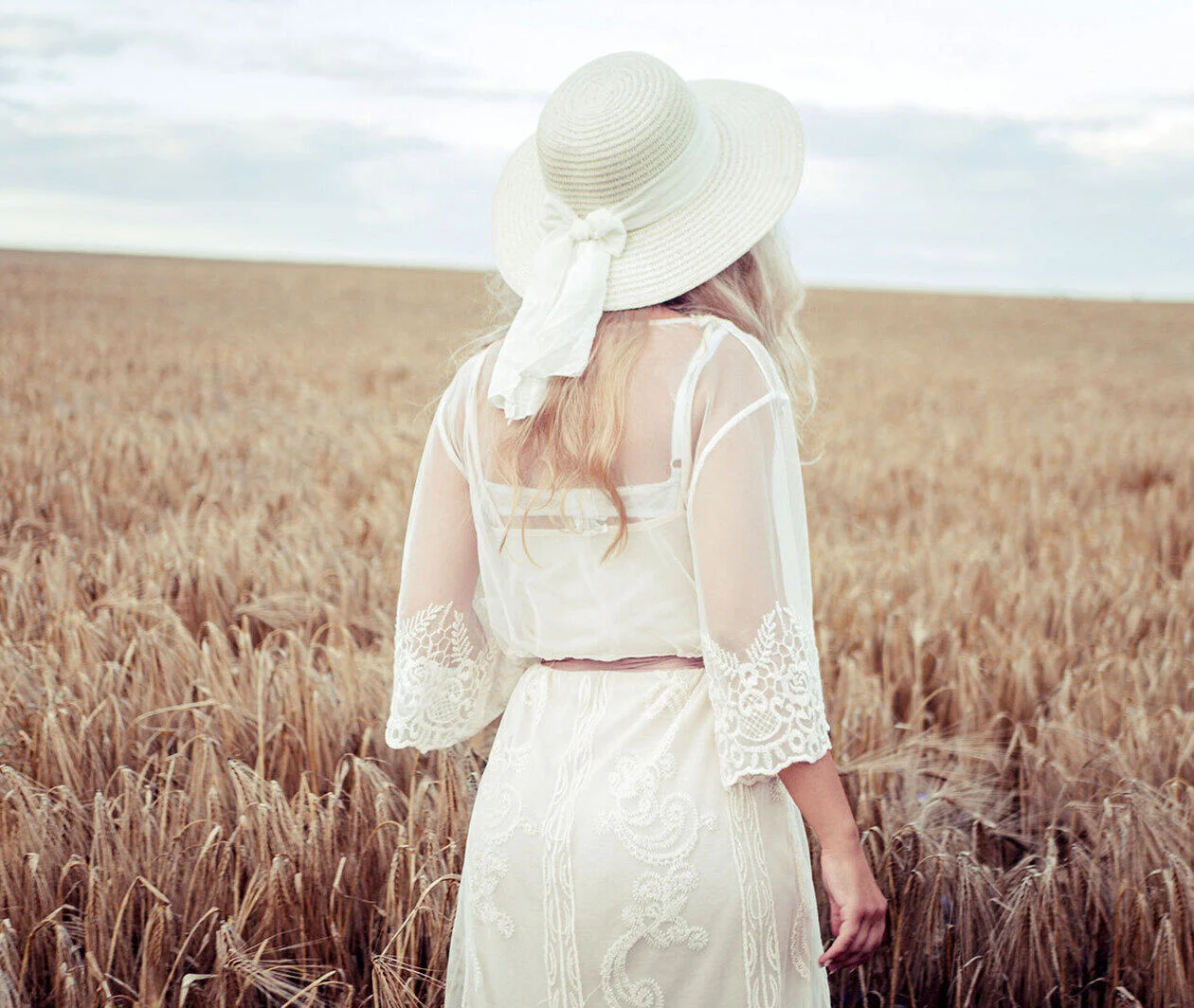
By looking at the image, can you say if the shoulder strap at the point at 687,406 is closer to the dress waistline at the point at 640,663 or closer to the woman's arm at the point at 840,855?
the dress waistline at the point at 640,663

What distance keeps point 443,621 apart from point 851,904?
1.87 feet

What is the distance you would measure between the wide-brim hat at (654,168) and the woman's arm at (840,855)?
0.53 metres

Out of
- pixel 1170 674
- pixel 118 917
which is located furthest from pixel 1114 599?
pixel 118 917

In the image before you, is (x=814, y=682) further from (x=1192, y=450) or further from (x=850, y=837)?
(x=1192, y=450)

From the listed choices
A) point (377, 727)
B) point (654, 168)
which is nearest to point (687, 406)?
point (654, 168)

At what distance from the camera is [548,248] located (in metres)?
1.16

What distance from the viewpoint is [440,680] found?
132 centimetres

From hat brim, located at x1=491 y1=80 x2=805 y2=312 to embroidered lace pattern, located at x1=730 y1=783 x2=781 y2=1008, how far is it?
55 cm

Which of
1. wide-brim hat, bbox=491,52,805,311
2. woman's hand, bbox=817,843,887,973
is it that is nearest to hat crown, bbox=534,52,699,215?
wide-brim hat, bbox=491,52,805,311

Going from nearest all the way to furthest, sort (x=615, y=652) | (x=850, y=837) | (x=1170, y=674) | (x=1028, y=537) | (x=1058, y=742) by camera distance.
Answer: (x=850, y=837), (x=615, y=652), (x=1058, y=742), (x=1170, y=674), (x=1028, y=537)

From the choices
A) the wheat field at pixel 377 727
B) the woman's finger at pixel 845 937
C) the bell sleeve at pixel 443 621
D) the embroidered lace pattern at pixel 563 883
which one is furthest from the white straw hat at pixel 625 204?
the woman's finger at pixel 845 937

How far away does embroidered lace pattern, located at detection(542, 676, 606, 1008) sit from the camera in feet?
3.56

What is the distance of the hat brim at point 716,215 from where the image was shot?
1103mm

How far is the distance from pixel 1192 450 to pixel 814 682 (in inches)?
288
